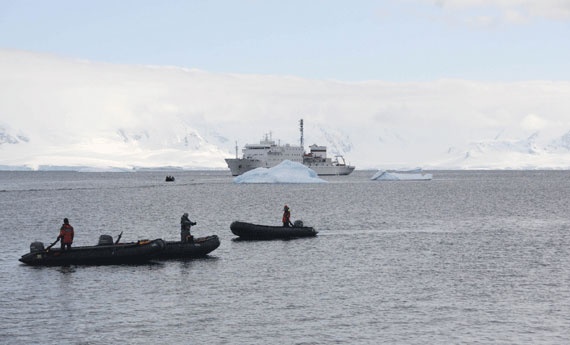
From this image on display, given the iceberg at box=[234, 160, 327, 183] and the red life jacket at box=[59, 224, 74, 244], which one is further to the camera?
the iceberg at box=[234, 160, 327, 183]

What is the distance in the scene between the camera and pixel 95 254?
4719 centimetres

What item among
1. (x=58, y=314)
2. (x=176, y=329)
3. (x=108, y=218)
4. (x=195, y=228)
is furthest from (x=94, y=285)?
(x=108, y=218)

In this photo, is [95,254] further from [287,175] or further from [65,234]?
[287,175]

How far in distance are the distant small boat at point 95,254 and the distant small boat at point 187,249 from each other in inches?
54.7

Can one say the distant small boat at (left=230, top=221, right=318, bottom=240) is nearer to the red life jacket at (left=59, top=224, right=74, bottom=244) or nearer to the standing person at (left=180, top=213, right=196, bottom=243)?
the standing person at (left=180, top=213, right=196, bottom=243)

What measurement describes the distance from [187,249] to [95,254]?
556cm

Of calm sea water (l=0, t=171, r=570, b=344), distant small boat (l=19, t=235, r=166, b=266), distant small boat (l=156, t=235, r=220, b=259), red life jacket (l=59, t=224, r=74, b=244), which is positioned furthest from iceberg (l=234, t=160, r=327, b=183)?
red life jacket (l=59, t=224, r=74, b=244)

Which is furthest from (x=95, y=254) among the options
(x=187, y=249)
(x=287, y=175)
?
(x=287, y=175)

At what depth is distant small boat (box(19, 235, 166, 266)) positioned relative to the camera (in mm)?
46781

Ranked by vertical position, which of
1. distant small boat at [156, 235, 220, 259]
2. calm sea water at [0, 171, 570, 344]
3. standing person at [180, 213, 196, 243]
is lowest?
calm sea water at [0, 171, 570, 344]

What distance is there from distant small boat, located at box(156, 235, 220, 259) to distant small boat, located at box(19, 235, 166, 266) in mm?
1389

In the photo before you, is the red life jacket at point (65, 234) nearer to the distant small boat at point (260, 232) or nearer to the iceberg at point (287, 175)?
the distant small boat at point (260, 232)

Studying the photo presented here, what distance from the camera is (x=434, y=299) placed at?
3638cm

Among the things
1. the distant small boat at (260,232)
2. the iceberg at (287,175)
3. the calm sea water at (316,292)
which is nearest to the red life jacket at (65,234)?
the calm sea water at (316,292)
